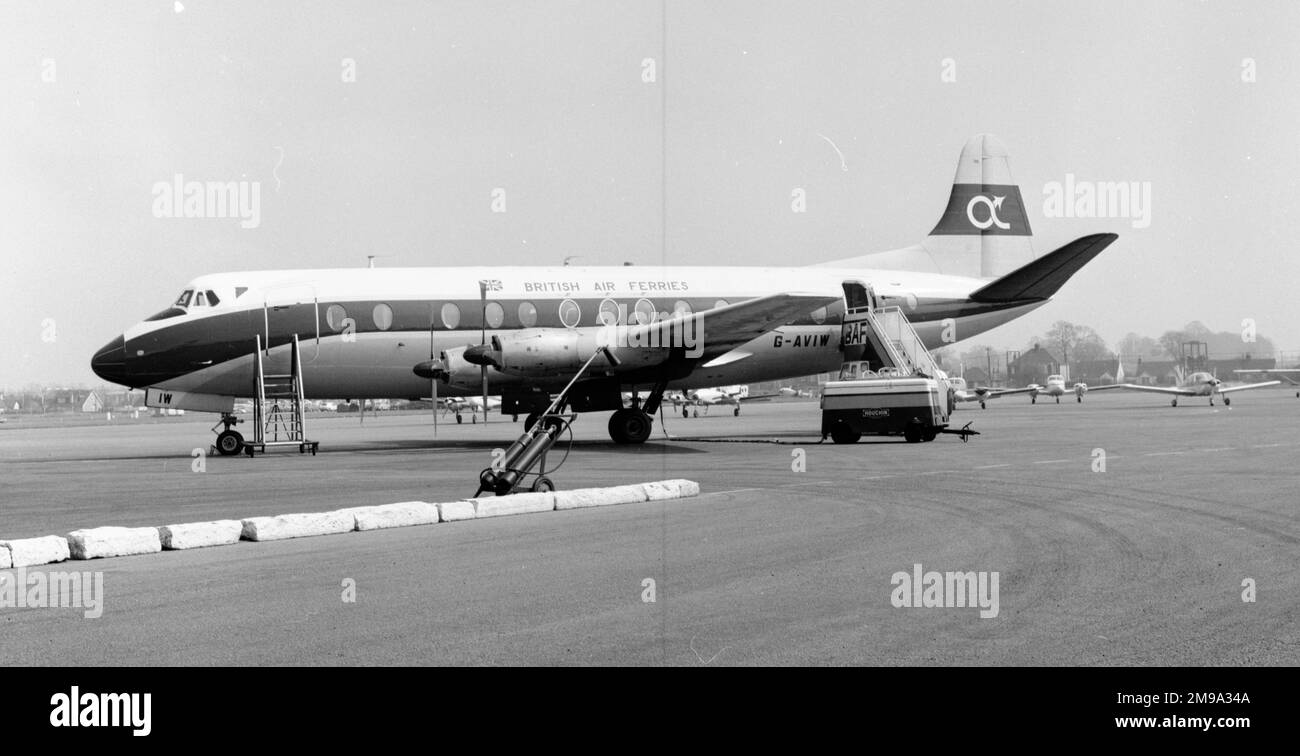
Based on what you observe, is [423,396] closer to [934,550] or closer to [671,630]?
[934,550]

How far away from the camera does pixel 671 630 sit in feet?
23.8

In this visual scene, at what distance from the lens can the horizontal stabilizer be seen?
30.4 metres

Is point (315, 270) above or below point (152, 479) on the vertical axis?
above

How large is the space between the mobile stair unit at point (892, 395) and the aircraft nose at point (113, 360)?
17700 millimetres

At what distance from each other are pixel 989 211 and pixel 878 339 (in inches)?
356

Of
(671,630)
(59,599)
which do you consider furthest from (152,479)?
(671,630)

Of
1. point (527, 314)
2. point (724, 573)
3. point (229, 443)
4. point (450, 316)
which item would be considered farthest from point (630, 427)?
point (724, 573)

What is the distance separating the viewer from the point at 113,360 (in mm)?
28172

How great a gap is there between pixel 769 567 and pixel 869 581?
1.07 metres

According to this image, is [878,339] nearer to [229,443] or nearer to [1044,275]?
[1044,275]

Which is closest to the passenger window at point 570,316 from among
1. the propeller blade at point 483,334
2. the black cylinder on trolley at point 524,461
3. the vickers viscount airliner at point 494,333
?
the vickers viscount airliner at point 494,333

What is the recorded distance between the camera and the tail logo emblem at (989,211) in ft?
123

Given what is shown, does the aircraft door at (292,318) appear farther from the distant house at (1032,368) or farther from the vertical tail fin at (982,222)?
the distant house at (1032,368)
